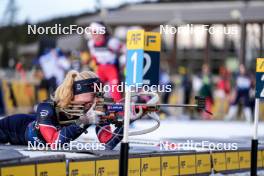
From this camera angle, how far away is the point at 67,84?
7074mm

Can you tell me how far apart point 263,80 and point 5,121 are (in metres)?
2.80

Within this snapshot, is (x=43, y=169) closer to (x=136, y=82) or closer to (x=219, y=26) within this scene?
(x=136, y=82)

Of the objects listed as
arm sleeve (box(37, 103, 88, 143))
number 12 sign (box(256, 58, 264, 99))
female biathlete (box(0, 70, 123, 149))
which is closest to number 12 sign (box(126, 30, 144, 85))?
female biathlete (box(0, 70, 123, 149))

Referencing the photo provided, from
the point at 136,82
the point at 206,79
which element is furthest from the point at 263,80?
the point at 206,79

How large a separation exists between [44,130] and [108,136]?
72 centimetres

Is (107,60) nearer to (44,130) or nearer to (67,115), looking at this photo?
(67,115)

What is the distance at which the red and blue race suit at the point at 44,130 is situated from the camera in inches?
271

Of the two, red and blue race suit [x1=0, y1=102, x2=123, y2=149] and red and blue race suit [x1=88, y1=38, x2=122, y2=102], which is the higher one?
red and blue race suit [x1=88, y1=38, x2=122, y2=102]

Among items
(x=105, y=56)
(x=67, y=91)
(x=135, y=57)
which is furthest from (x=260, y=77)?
(x=105, y=56)

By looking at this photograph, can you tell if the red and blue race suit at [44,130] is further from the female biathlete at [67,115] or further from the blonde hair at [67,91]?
the blonde hair at [67,91]

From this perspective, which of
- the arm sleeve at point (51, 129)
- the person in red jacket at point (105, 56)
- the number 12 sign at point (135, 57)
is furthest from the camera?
the person in red jacket at point (105, 56)

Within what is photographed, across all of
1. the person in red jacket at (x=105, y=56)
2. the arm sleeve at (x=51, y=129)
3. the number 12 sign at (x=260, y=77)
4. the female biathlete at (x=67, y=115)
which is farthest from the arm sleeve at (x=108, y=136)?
the person in red jacket at (x=105, y=56)

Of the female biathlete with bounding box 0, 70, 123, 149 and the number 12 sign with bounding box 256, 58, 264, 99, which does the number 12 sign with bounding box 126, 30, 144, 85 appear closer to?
the female biathlete with bounding box 0, 70, 123, 149

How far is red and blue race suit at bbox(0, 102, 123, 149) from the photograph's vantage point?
271 inches
